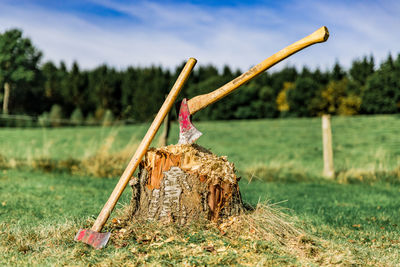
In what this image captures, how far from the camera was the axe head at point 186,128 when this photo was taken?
3436 millimetres

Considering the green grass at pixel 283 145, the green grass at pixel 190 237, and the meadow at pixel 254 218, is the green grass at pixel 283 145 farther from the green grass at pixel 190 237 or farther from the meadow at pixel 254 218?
the green grass at pixel 190 237

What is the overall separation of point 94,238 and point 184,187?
88 centimetres

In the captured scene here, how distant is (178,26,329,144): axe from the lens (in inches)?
121

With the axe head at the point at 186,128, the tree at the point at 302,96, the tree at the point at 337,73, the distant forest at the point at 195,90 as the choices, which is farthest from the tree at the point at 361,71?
the axe head at the point at 186,128

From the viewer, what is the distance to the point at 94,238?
3.03 meters

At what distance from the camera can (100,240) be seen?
3012 mm

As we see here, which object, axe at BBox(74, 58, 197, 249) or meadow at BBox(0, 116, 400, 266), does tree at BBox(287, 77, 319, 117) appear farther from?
axe at BBox(74, 58, 197, 249)

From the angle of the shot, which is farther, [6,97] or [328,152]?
[6,97]

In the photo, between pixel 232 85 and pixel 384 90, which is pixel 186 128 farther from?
pixel 384 90

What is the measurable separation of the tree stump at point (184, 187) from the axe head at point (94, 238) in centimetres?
45

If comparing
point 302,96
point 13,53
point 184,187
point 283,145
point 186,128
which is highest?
point 13,53

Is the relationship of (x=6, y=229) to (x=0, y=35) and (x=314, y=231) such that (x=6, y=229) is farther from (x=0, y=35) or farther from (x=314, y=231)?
(x=0, y=35)

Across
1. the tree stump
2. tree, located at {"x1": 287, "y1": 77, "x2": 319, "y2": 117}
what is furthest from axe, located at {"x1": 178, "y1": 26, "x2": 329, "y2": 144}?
tree, located at {"x1": 287, "y1": 77, "x2": 319, "y2": 117}

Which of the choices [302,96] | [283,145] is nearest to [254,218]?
[283,145]
